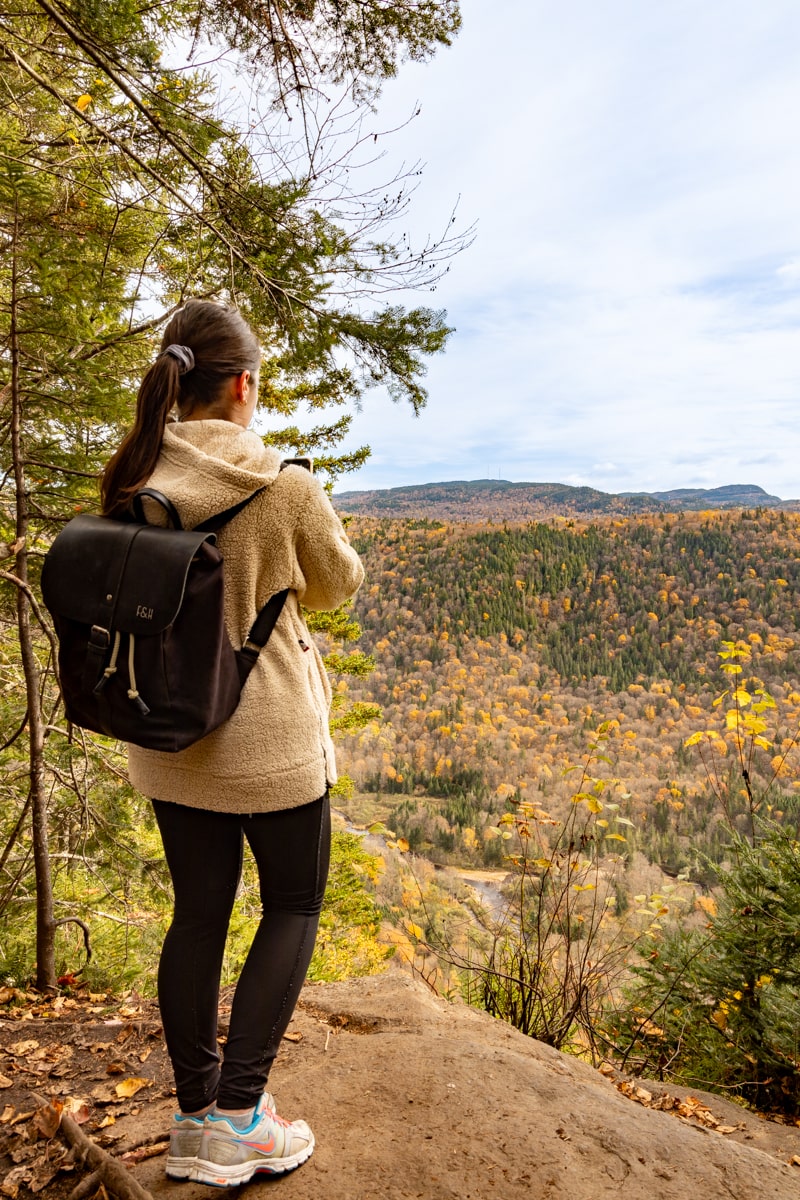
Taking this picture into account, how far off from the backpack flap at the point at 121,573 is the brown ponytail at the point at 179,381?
0.09 metres

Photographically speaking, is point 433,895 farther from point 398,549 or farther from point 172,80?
point 398,549

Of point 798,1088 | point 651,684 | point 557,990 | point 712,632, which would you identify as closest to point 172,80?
point 557,990

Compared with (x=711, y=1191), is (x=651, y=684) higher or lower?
lower

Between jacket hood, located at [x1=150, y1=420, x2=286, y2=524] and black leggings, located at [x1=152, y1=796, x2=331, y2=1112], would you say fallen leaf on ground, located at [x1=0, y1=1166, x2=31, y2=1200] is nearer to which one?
black leggings, located at [x1=152, y1=796, x2=331, y2=1112]

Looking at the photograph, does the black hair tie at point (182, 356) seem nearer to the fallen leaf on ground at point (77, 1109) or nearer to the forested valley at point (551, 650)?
the fallen leaf on ground at point (77, 1109)

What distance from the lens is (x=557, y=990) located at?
10.2 ft

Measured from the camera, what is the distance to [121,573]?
1.18 metres

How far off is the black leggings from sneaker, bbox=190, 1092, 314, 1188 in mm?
50

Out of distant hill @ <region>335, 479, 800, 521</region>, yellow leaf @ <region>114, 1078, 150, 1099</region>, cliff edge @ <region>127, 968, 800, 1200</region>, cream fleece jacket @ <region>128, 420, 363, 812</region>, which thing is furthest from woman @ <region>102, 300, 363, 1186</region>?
distant hill @ <region>335, 479, 800, 521</region>

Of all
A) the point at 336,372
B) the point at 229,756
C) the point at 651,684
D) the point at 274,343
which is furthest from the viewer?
the point at 651,684

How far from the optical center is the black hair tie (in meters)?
1.32

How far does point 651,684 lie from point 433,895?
276ft

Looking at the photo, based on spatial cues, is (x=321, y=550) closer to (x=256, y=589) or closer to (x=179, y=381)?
(x=256, y=589)

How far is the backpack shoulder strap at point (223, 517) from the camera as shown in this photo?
4.16ft
